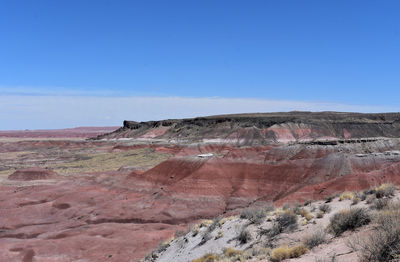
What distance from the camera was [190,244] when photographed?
12914 mm

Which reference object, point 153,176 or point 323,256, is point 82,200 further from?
point 323,256

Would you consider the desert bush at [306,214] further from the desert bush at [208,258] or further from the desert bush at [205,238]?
the desert bush at [205,238]

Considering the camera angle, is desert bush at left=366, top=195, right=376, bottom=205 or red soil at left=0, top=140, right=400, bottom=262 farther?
red soil at left=0, top=140, right=400, bottom=262

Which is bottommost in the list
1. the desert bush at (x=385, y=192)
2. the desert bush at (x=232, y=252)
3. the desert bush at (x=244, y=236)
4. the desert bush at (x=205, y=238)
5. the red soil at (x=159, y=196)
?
the red soil at (x=159, y=196)

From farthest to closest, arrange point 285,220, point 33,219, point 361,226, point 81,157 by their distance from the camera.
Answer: point 81,157 → point 33,219 → point 285,220 → point 361,226

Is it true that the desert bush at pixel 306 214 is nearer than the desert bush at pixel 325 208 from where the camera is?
Yes

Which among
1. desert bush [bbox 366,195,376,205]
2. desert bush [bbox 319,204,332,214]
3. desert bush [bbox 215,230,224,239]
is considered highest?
desert bush [bbox 366,195,376,205]

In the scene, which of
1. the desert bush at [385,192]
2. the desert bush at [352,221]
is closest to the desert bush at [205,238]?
the desert bush at [352,221]

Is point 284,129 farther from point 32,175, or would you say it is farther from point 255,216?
point 255,216

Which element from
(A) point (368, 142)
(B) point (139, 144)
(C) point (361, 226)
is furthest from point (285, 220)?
(B) point (139, 144)

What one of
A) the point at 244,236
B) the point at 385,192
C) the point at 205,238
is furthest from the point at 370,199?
the point at 205,238

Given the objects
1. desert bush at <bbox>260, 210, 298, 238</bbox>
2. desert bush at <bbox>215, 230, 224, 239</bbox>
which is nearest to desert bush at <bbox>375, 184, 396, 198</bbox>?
desert bush at <bbox>260, 210, 298, 238</bbox>

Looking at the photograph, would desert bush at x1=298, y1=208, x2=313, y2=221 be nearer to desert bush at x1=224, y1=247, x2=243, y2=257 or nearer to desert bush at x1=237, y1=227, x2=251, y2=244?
desert bush at x1=237, y1=227, x2=251, y2=244

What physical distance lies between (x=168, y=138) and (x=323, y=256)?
10251cm
